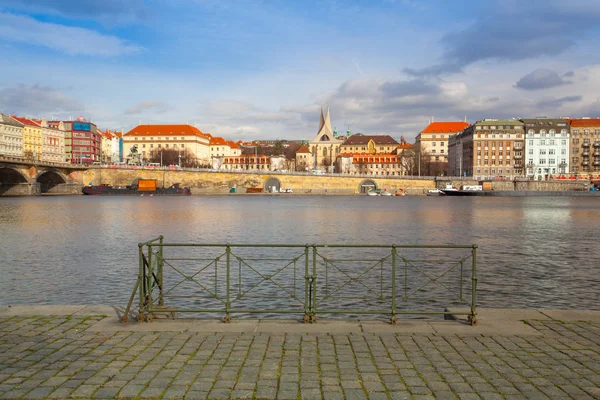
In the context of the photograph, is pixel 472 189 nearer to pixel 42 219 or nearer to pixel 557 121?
pixel 557 121

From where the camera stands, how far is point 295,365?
7297 mm

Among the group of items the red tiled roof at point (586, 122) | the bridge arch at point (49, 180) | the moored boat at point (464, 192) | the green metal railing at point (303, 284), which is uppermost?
the red tiled roof at point (586, 122)

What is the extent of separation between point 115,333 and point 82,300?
24.7 feet

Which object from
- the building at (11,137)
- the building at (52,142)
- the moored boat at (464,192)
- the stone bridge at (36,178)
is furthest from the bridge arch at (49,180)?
the moored boat at (464,192)

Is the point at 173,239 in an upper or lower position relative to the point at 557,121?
lower

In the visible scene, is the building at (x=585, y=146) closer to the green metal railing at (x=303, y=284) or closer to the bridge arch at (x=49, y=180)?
the bridge arch at (x=49, y=180)

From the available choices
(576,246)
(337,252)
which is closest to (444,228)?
(576,246)

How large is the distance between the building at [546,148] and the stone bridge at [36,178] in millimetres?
119110

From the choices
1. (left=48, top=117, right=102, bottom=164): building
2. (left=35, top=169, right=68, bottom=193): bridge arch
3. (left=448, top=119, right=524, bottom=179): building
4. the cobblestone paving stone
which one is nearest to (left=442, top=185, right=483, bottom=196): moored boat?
(left=448, top=119, right=524, bottom=179): building

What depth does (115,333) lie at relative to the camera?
891 cm

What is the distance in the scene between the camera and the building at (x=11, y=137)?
5630 inches

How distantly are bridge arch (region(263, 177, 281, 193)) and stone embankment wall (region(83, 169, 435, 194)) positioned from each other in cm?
227

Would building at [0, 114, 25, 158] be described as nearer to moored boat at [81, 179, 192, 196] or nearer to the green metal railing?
moored boat at [81, 179, 192, 196]

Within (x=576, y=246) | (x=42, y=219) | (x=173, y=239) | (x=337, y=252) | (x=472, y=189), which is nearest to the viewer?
(x=337, y=252)
